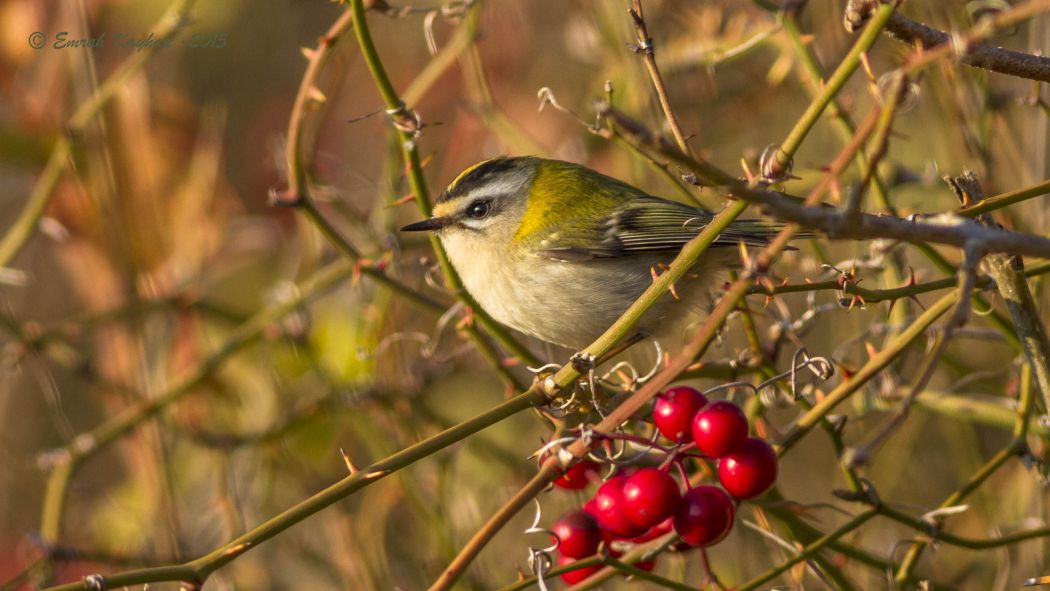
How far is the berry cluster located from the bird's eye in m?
1.66

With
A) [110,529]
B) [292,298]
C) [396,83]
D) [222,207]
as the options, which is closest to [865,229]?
[292,298]

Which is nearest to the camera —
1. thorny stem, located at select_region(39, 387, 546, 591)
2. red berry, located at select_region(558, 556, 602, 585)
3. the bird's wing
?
thorny stem, located at select_region(39, 387, 546, 591)

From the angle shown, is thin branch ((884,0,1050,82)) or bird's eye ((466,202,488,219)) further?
bird's eye ((466,202,488,219))

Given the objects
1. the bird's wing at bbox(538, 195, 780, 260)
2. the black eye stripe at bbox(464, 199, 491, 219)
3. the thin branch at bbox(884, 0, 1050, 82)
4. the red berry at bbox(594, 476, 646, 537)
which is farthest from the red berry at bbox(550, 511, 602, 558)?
the black eye stripe at bbox(464, 199, 491, 219)

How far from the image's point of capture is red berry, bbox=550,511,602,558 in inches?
84.7

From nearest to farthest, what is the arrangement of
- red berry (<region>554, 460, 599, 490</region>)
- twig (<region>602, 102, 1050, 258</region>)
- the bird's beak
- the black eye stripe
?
1. twig (<region>602, 102, 1050, 258</region>)
2. red berry (<region>554, 460, 599, 490</region>)
3. the bird's beak
4. the black eye stripe

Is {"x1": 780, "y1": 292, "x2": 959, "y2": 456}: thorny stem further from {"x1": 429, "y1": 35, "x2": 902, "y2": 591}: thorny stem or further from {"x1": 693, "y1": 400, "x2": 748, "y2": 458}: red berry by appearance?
{"x1": 429, "y1": 35, "x2": 902, "y2": 591}: thorny stem

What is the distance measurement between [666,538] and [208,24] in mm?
4000

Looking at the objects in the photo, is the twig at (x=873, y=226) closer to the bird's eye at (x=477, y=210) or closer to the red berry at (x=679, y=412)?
the red berry at (x=679, y=412)

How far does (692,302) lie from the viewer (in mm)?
3424

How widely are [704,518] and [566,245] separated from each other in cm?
178

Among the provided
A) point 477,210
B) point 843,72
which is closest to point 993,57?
point 843,72

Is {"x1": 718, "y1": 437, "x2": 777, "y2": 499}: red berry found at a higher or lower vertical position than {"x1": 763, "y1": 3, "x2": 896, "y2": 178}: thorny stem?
lower

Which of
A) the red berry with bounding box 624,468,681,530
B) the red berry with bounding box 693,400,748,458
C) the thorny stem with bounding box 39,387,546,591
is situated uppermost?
the thorny stem with bounding box 39,387,546,591
